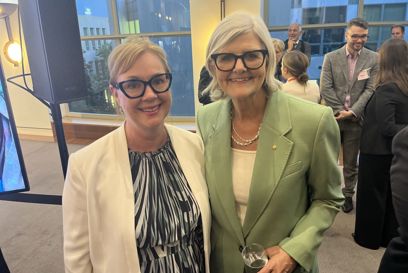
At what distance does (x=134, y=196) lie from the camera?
1.24 metres

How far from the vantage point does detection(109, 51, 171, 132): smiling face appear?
1194mm

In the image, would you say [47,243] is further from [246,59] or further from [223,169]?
[246,59]

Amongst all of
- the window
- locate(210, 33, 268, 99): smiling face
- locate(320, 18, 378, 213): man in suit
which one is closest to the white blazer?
locate(210, 33, 268, 99): smiling face

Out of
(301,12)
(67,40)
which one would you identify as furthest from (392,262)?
(301,12)

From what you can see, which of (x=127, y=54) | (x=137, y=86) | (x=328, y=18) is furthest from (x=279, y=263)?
(x=328, y=18)

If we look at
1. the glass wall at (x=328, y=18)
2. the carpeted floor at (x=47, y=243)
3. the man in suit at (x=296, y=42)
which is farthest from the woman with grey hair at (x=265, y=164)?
the glass wall at (x=328, y=18)

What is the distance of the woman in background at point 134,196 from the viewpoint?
1.19m

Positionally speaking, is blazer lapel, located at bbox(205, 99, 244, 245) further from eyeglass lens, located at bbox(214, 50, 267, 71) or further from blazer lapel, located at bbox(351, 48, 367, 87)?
blazer lapel, located at bbox(351, 48, 367, 87)

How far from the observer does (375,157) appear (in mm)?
2650

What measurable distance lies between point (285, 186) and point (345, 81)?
253cm

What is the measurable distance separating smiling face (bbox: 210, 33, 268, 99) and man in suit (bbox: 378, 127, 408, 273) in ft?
1.68

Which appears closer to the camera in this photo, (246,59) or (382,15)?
(246,59)

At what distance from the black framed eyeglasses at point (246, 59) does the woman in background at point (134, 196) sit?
8.2 inches

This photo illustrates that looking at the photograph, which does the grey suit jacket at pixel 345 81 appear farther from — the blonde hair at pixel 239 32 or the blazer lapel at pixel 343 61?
the blonde hair at pixel 239 32
